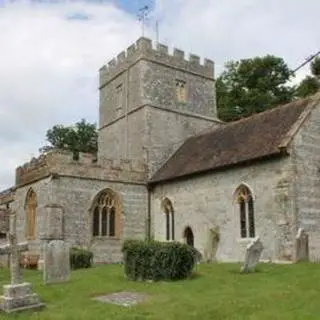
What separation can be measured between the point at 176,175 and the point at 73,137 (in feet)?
90.4

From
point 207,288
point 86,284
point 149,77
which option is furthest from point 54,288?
point 149,77

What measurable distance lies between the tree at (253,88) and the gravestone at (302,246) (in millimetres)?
25355

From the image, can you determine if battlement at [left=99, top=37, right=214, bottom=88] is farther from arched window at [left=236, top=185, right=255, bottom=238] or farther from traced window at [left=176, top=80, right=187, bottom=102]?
arched window at [left=236, top=185, right=255, bottom=238]

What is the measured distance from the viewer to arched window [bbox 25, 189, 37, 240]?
87.2 feet

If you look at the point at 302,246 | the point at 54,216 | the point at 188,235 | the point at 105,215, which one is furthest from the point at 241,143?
the point at 54,216

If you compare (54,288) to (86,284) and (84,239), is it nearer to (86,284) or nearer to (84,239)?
(86,284)

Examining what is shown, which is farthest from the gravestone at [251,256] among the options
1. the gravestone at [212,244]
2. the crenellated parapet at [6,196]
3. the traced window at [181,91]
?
the crenellated parapet at [6,196]

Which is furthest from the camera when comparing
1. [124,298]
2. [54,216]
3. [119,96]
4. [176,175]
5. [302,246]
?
[119,96]

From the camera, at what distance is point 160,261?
50.9 ft

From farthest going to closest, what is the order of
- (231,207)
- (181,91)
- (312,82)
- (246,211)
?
(312,82)
(181,91)
(231,207)
(246,211)

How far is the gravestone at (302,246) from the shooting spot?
64.0 feet

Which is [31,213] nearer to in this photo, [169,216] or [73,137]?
[169,216]

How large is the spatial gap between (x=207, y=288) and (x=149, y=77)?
19514 millimetres

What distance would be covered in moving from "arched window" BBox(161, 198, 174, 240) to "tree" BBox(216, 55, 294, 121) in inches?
773
